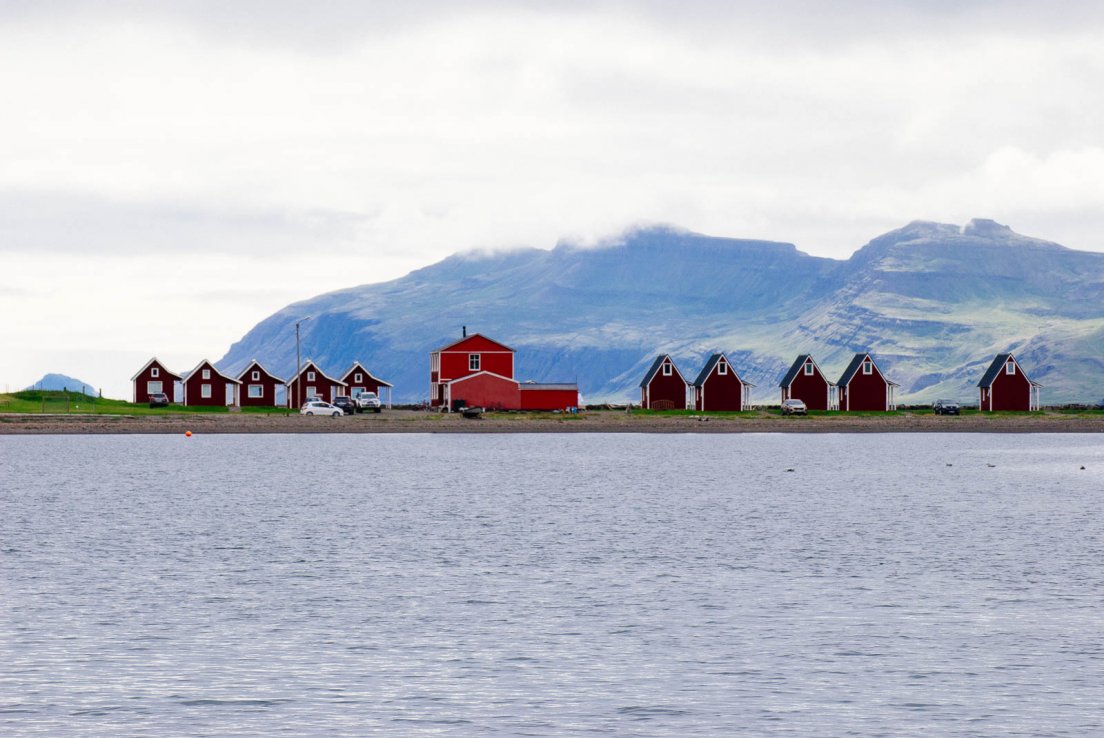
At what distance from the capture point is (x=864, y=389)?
6747 inches

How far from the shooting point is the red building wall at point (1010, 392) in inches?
6885

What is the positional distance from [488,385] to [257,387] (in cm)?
3476

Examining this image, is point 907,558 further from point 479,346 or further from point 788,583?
point 479,346

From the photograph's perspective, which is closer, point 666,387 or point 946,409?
point 666,387

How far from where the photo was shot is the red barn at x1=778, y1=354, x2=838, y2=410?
16975cm

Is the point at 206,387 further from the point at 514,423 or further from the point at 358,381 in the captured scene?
the point at 514,423

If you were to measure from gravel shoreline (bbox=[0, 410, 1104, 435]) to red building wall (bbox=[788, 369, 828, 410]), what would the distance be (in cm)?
624

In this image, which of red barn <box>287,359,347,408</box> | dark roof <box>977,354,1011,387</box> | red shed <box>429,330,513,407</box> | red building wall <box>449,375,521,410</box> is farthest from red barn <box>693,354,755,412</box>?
red barn <box>287,359,347,408</box>

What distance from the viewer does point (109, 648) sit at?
2766 centimetres

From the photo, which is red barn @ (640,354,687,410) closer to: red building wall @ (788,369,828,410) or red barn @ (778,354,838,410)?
red barn @ (778,354,838,410)

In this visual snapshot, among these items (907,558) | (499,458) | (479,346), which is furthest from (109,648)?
(479,346)

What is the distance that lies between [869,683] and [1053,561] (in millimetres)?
20665

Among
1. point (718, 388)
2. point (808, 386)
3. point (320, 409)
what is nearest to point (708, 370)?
point (718, 388)

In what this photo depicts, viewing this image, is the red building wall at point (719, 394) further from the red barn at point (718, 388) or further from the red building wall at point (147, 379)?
the red building wall at point (147, 379)
